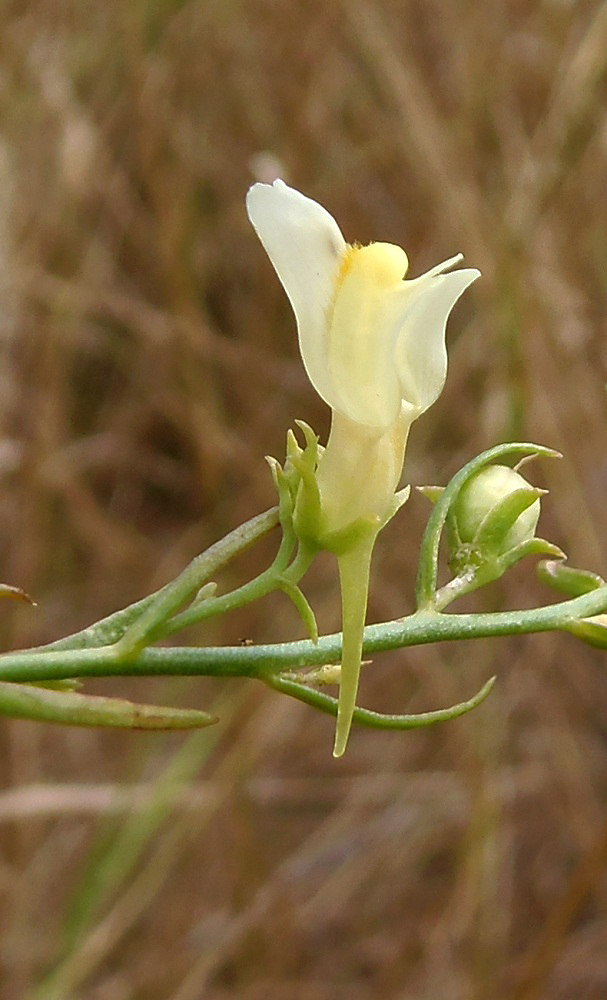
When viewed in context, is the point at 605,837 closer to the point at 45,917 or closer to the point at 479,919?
the point at 479,919

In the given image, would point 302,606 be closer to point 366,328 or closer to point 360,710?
point 360,710

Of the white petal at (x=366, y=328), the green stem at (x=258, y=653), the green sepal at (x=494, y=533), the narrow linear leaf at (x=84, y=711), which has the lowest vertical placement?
the narrow linear leaf at (x=84, y=711)

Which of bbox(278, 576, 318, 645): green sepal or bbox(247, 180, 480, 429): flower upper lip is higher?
bbox(247, 180, 480, 429): flower upper lip

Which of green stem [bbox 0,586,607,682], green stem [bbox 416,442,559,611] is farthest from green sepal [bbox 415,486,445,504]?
green stem [bbox 0,586,607,682]

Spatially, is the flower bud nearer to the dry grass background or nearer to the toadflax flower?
the toadflax flower

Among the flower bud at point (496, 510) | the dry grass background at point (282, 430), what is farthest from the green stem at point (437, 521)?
the dry grass background at point (282, 430)

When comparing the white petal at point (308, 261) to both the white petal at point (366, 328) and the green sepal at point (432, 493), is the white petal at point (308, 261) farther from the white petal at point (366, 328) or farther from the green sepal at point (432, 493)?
the green sepal at point (432, 493)

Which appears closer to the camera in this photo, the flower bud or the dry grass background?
the flower bud
